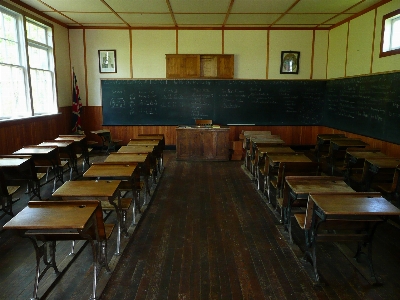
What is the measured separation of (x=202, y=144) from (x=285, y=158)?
3473mm

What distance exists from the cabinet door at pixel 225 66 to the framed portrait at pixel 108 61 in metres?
2.78

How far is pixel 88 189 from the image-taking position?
284cm

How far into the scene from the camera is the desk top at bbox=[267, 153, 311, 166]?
4.11m

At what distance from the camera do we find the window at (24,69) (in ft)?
18.9

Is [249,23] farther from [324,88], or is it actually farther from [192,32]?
[324,88]

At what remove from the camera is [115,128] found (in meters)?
8.71

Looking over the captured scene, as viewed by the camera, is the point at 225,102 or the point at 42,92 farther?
the point at 225,102

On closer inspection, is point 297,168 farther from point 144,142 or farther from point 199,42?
point 199,42

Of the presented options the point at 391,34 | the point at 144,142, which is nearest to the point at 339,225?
the point at 144,142

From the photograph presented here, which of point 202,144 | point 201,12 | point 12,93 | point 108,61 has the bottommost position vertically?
point 202,144

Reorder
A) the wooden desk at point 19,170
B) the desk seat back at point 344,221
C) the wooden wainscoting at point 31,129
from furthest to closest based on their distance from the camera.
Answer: the wooden wainscoting at point 31,129, the wooden desk at point 19,170, the desk seat back at point 344,221

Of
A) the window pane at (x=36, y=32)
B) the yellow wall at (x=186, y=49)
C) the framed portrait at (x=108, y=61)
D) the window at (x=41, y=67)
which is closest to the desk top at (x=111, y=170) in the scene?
the window at (x=41, y=67)

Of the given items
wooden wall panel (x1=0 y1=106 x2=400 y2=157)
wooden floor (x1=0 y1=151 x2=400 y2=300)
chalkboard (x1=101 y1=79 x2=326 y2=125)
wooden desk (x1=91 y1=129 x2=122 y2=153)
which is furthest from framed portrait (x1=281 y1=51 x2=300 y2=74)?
wooden floor (x1=0 y1=151 x2=400 y2=300)

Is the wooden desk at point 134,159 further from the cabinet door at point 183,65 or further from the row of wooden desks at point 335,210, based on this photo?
the cabinet door at point 183,65
